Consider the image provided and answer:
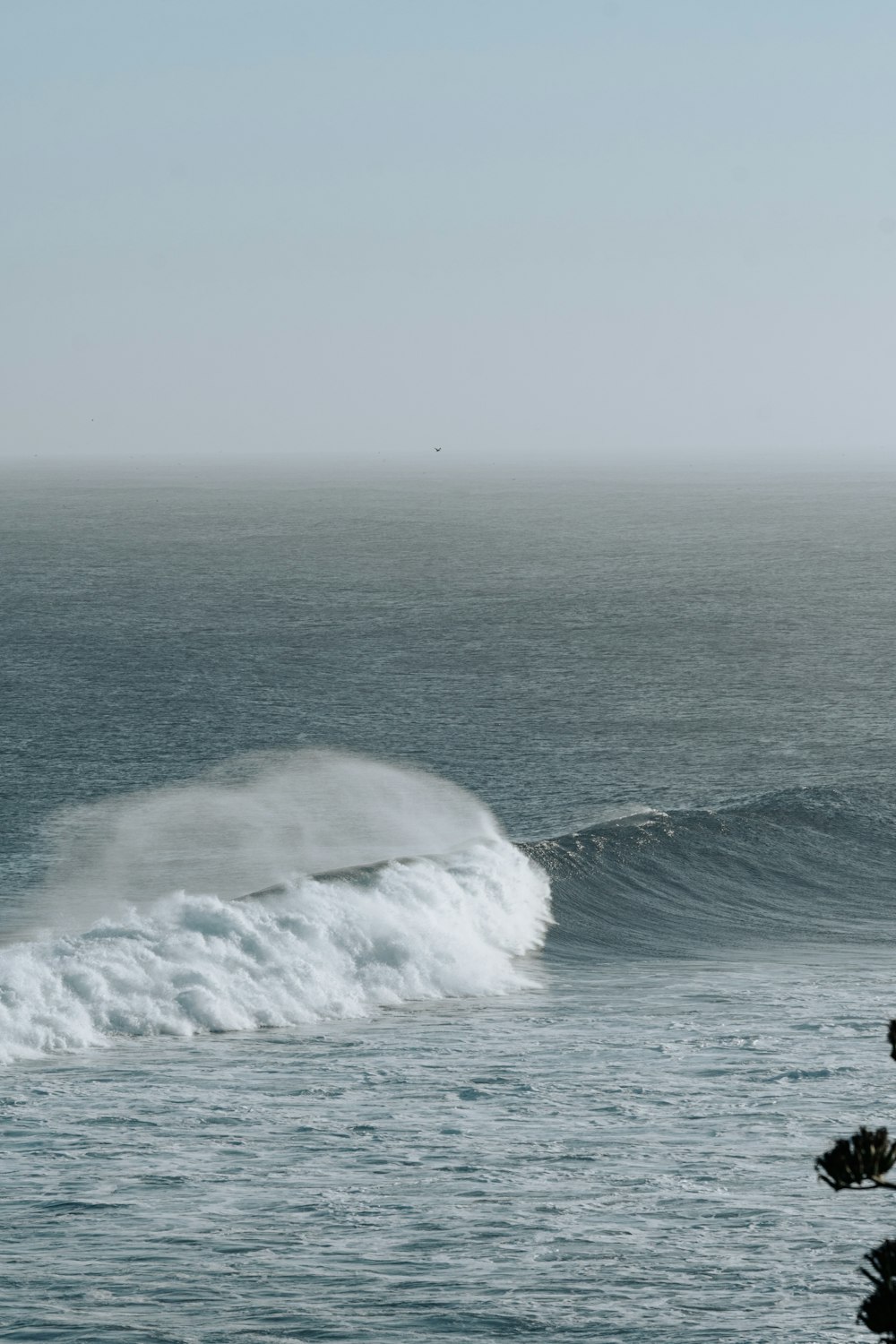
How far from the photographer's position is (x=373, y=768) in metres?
59.7

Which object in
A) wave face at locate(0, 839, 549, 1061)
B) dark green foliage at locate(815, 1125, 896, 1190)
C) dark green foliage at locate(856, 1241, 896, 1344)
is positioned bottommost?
wave face at locate(0, 839, 549, 1061)

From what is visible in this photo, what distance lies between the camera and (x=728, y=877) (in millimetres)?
46500

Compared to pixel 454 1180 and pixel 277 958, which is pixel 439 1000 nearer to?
pixel 277 958

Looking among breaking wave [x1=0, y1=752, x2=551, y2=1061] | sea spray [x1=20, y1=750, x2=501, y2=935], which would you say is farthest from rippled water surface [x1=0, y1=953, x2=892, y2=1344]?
sea spray [x1=20, y1=750, x2=501, y2=935]

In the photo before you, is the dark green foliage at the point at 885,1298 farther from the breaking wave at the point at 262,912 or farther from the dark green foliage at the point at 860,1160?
the breaking wave at the point at 262,912

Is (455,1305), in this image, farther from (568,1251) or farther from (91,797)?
(91,797)

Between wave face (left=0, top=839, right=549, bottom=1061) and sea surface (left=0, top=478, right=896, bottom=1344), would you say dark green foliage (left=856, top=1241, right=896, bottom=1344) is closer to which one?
sea surface (left=0, top=478, right=896, bottom=1344)

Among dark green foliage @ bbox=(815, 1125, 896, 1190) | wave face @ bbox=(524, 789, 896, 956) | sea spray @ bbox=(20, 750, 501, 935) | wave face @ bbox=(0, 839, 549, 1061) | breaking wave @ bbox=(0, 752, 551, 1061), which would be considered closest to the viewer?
dark green foliage @ bbox=(815, 1125, 896, 1190)

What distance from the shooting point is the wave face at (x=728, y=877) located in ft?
136

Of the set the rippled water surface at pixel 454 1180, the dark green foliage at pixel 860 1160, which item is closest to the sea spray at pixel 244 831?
the rippled water surface at pixel 454 1180

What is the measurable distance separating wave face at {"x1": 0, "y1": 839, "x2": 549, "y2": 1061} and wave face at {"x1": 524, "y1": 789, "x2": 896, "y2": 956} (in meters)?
1.78

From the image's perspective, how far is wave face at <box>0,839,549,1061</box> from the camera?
32625mm

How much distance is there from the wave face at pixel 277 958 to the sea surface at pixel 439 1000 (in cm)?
11

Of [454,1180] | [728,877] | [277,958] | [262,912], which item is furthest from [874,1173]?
[728,877]
